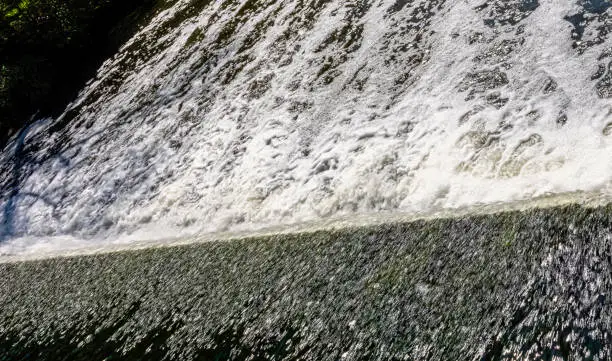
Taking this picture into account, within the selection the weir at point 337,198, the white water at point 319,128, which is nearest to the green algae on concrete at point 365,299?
the weir at point 337,198

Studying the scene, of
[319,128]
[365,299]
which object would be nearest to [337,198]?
[319,128]

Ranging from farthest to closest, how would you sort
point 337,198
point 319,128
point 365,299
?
point 319,128, point 337,198, point 365,299

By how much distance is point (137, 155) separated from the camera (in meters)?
6.61

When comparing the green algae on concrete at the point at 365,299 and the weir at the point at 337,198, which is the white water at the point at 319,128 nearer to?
the weir at the point at 337,198

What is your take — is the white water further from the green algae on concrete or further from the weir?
the green algae on concrete

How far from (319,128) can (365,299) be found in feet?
8.26

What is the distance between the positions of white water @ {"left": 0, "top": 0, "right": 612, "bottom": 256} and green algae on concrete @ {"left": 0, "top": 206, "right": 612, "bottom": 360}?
1.63 feet

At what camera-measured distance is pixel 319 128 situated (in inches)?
206

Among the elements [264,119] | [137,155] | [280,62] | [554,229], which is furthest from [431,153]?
[137,155]

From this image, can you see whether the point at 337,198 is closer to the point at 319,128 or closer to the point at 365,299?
the point at 319,128

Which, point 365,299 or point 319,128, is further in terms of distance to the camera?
point 319,128

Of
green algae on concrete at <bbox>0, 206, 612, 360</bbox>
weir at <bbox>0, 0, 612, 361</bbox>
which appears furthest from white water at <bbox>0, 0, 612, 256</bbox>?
green algae on concrete at <bbox>0, 206, 612, 360</bbox>

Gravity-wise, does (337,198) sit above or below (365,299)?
below

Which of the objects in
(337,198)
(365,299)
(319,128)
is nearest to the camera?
(365,299)
